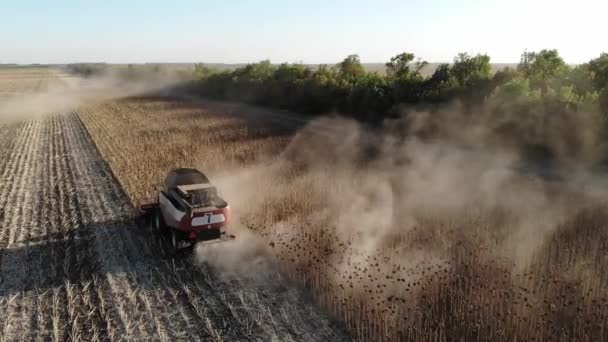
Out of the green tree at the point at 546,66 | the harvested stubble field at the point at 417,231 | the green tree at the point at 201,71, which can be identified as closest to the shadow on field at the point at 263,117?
the harvested stubble field at the point at 417,231

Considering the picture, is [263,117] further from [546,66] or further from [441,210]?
[441,210]

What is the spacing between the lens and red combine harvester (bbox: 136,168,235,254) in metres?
9.93

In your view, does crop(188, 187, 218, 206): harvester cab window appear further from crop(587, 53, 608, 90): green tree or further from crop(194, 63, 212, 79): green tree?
crop(194, 63, 212, 79): green tree

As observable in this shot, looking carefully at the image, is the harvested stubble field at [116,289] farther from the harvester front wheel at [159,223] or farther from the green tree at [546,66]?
the green tree at [546,66]

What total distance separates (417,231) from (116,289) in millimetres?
7691

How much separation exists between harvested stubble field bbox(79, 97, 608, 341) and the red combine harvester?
3.26 ft

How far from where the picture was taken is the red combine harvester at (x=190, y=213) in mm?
9930

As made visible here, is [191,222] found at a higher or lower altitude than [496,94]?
lower

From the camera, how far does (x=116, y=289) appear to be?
941 cm

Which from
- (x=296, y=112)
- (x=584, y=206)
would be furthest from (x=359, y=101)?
(x=584, y=206)

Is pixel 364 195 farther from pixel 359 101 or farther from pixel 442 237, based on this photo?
pixel 359 101

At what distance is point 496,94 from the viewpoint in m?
21.2

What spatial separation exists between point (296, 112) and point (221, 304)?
31.4m

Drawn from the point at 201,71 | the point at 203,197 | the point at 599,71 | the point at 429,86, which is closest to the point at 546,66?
the point at 599,71
